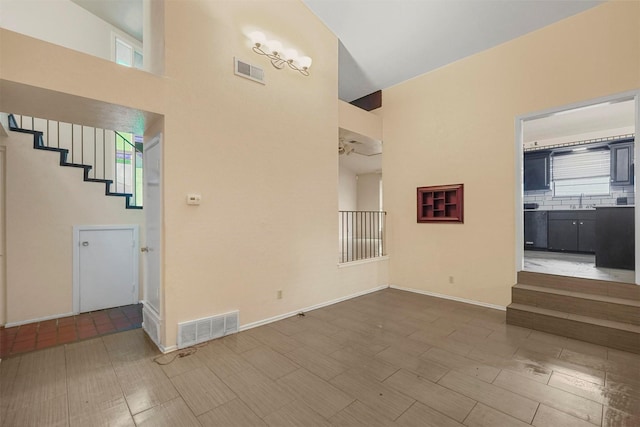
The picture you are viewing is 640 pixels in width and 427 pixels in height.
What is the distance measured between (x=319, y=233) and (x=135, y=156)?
11.5 ft

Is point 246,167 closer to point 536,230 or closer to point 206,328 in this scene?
point 206,328

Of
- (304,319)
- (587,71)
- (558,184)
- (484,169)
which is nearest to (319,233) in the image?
(304,319)

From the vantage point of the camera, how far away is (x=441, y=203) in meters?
4.58

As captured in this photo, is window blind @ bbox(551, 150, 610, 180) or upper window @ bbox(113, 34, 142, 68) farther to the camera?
window blind @ bbox(551, 150, 610, 180)

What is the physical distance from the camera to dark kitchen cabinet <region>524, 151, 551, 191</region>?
248 inches

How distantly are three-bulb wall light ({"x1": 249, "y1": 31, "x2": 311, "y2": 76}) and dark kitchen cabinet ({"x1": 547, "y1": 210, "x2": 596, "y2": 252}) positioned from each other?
5832 mm

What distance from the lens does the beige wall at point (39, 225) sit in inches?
129

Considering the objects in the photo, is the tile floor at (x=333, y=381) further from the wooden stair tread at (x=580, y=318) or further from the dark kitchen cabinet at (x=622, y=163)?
the dark kitchen cabinet at (x=622, y=163)

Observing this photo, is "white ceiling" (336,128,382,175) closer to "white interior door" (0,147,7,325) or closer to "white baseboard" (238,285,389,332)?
"white baseboard" (238,285,389,332)

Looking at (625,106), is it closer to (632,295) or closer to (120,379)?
(632,295)

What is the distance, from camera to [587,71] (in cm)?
330

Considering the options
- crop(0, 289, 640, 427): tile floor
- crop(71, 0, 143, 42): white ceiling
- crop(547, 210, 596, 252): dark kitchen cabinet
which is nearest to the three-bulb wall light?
crop(71, 0, 143, 42): white ceiling

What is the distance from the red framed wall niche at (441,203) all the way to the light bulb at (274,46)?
3.13 meters

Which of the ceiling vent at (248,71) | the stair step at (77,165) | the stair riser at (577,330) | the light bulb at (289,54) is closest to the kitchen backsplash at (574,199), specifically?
the stair riser at (577,330)
